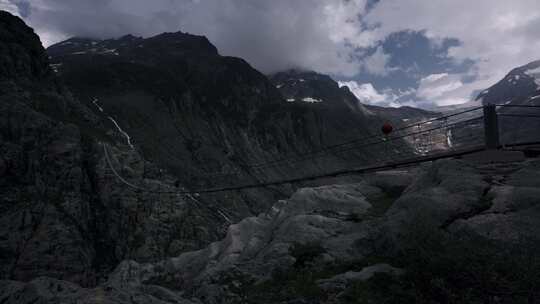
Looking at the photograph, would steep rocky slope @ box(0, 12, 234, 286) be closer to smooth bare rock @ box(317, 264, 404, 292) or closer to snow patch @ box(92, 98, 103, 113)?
snow patch @ box(92, 98, 103, 113)

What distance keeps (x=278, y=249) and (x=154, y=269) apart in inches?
374

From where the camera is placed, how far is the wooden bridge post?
10.1 metres

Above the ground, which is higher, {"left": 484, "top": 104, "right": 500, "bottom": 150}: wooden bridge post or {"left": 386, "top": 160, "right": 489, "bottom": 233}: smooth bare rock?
{"left": 484, "top": 104, "right": 500, "bottom": 150}: wooden bridge post

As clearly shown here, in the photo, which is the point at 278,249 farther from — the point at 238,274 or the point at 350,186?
the point at 350,186

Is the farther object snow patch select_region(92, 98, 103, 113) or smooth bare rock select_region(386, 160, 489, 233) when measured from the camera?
snow patch select_region(92, 98, 103, 113)

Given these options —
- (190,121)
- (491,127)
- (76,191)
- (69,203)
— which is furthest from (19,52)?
(491,127)

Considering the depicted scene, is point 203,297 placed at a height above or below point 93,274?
above

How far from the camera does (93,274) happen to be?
57.7 m

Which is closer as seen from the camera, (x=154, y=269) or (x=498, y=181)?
(x=498, y=181)

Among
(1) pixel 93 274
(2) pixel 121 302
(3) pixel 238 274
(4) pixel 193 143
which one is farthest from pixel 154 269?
(4) pixel 193 143

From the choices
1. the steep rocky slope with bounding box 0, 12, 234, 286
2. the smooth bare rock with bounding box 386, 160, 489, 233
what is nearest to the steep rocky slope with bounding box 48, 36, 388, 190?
the steep rocky slope with bounding box 0, 12, 234, 286

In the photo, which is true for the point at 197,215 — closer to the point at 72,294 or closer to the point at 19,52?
the point at 19,52

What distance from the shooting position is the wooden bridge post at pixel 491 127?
1010cm

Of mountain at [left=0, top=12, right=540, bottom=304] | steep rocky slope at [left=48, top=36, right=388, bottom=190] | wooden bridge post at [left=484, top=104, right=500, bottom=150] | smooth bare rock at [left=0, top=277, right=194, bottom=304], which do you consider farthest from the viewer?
steep rocky slope at [left=48, top=36, right=388, bottom=190]
